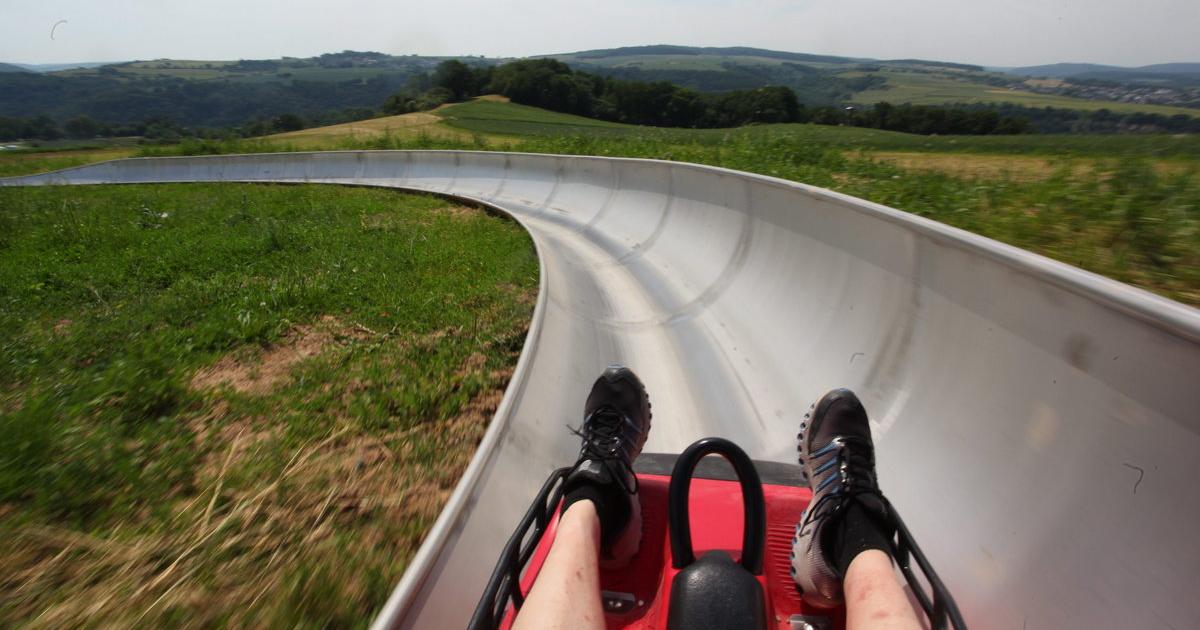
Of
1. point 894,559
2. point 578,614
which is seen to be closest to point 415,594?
point 578,614

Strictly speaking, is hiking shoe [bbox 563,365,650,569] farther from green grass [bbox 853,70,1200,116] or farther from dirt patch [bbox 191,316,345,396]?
green grass [bbox 853,70,1200,116]

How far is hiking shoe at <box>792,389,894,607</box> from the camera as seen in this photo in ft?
6.34

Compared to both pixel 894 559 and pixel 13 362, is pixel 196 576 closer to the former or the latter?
pixel 894 559

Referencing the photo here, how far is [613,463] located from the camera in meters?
2.30

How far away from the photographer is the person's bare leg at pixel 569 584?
1.66 m

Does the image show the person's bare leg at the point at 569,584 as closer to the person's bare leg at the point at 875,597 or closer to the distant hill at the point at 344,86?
the person's bare leg at the point at 875,597

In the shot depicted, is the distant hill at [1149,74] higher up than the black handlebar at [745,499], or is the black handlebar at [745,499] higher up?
the distant hill at [1149,74]

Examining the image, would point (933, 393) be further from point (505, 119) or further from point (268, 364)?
point (505, 119)

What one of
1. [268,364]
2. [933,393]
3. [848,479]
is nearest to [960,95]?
[933,393]

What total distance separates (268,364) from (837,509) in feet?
12.3

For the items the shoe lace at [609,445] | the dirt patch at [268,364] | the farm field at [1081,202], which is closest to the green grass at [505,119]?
the farm field at [1081,202]

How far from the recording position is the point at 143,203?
493 inches

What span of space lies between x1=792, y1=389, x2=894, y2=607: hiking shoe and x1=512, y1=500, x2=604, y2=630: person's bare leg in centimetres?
70

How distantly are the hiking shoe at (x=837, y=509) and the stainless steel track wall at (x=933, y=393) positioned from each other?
320mm
